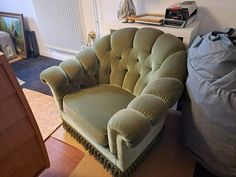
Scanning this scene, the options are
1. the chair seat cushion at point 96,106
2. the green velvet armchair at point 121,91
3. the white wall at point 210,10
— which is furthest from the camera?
the white wall at point 210,10

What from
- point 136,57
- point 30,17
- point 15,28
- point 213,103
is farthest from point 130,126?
point 15,28

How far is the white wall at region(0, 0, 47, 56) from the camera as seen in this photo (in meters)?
2.72

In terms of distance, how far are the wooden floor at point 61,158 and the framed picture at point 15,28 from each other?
2.02 meters

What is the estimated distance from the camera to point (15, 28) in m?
2.91

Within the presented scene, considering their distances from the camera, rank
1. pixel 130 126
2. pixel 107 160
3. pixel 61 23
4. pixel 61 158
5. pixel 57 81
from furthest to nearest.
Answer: pixel 61 23, pixel 61 158, pixel 57 81, pixel 107 160, pixel 130 126

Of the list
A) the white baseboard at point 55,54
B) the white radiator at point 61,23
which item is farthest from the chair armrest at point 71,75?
the white baseboard at point 55,54

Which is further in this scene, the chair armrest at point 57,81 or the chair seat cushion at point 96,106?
the chair armrest at point 57,81

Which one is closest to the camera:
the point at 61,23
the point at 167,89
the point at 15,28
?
the point at 167,89

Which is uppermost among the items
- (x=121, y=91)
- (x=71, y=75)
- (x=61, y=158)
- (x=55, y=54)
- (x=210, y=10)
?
(x=210, y=10)

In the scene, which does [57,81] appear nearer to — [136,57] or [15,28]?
[136,57]

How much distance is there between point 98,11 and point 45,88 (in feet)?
3.63

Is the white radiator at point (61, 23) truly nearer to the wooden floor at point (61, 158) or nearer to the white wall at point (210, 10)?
the white wall at point (210, 10)

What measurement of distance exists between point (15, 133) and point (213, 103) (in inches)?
40.6

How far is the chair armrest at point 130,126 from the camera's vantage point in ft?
2.91
